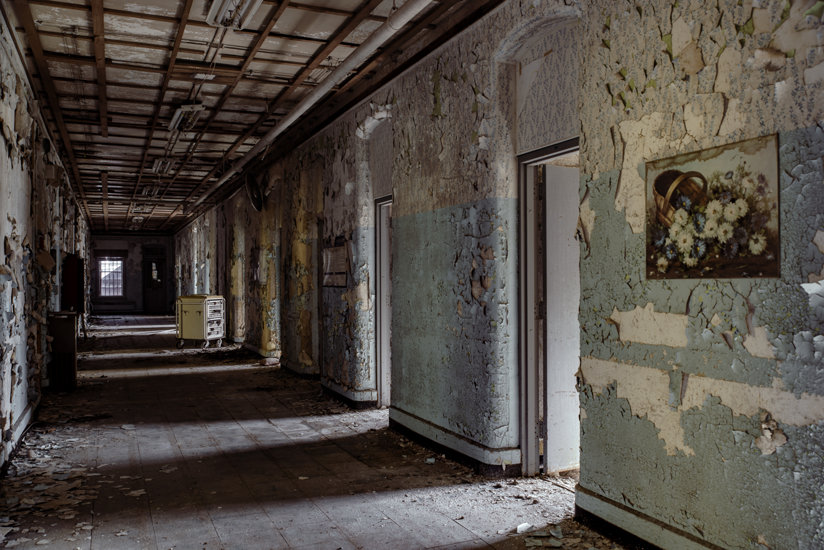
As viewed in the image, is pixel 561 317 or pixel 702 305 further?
pixel 561 317

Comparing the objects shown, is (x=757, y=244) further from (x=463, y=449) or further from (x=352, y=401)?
(x=352, y=401)

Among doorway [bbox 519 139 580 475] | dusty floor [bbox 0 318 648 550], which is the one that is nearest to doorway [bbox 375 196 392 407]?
dusty floor [bbox 0 318 648 550]

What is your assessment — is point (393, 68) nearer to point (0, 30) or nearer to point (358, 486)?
point (0, 30)

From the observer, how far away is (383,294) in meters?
6.69

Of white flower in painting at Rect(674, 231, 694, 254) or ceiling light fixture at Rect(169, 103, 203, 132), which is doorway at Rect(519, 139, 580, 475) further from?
ceiling light fixture at Rect(169, 103, 203, 132)

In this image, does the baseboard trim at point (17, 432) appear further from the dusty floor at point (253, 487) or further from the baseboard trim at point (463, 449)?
the baseboard trim at point (463, 449)

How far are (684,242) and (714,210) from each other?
0.20 meters

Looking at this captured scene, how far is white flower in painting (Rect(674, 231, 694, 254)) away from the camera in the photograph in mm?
2799

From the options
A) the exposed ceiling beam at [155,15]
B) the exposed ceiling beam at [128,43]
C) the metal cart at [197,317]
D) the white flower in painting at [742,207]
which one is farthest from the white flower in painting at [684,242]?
the metal cart at [197,317]

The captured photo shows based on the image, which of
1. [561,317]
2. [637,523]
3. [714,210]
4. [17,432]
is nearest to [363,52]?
[561,317]

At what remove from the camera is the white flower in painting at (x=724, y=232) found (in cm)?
262

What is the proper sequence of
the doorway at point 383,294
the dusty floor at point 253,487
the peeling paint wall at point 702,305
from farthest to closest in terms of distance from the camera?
the doorway at point 383,294
the dusty floor at point 253,487
the peeling paint wall at point 702,305

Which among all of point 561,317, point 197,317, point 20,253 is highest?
point 20,253

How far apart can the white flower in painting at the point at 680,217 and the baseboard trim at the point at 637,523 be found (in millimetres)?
1400
